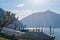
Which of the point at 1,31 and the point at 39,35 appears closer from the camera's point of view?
the point at 39,35

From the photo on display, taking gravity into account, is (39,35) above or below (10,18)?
below

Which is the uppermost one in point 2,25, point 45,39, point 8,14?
point 8,14

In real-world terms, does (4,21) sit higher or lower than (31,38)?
higher

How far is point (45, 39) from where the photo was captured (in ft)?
200

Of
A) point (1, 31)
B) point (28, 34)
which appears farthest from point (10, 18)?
point (28, 34)

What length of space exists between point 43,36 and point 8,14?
1447 inches

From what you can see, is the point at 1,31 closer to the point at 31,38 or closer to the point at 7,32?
the point at 7,32

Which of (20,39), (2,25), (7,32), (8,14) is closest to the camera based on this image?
(20,39)

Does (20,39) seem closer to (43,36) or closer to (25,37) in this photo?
(25,37)

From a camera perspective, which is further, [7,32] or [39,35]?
[7,32]

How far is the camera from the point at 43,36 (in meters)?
61.4

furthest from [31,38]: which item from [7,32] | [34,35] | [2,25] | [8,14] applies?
[8,14]

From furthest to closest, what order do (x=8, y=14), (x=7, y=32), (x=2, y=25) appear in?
Result: 1. (x=8, y=14)
2. (x=2, y=25)
3. (x=7, y=32)

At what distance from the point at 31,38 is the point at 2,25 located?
95.9 feet
